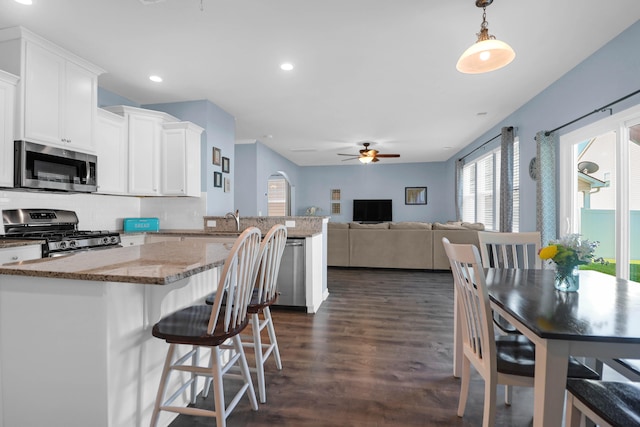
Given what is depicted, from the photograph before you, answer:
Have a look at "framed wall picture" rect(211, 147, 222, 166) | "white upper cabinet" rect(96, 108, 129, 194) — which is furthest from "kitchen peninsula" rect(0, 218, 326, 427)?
"framed wall picture" rect(211, 147, 222, 166)

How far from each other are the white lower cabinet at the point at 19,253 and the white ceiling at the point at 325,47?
1.81 metres

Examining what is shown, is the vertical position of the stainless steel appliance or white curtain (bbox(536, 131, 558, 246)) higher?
white curtain (bbox(536, 131, 558, 246))

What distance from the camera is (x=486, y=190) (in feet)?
20.9

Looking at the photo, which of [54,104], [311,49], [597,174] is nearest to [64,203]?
[54,104]

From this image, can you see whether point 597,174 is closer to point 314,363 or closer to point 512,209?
point 512,209

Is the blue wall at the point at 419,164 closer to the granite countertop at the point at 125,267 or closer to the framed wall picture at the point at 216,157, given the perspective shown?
the framed wall picture at the point at 216,157

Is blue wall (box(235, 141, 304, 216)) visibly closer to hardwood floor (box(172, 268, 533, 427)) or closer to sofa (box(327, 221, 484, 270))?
sofa (box(327, 221, 484, 270))

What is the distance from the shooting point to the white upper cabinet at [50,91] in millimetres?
2574

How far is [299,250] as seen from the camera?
11.4 feet

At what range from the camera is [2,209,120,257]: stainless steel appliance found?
2.64m

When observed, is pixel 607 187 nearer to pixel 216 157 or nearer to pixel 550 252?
pixel 550 252

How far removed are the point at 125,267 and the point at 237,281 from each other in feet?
1.52

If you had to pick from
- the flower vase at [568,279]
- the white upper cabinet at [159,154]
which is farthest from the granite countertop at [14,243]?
the flower vase at [568,279]

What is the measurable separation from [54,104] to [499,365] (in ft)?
12.8
